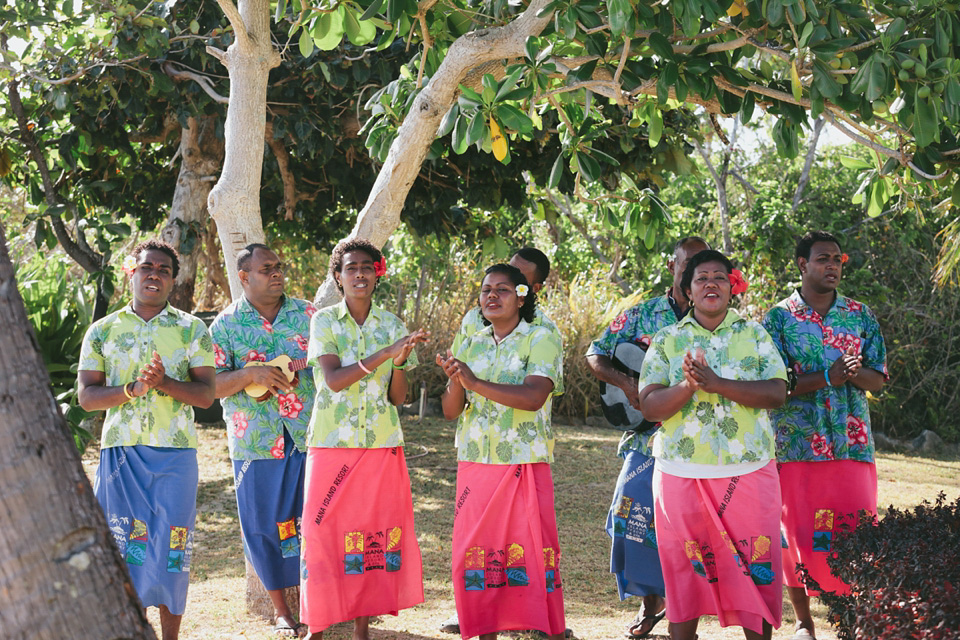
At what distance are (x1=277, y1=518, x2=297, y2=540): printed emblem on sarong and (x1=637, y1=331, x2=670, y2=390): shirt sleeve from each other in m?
1.87

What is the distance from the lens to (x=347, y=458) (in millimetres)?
4242

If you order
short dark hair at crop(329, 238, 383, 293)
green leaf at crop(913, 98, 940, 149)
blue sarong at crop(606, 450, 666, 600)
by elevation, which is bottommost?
blue sarong at crop(606, 450, 666, 600)

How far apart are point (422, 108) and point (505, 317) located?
1195mm

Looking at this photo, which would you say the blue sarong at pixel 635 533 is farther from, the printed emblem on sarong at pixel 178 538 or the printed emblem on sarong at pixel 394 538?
the printed emblem on sarong at pixel 178 538

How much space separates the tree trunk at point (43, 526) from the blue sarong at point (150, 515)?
7.30 feet

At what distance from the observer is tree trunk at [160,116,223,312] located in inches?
291

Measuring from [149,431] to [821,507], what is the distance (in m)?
3.18

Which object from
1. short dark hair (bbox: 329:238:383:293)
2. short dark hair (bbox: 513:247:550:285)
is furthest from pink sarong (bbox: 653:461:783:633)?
short dark hair (bbox: 329:238:383:293)

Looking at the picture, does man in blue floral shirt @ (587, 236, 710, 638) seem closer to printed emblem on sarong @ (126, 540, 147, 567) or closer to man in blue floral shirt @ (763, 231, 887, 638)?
man in blue floral shirt @ (763, 231, 887, 638)

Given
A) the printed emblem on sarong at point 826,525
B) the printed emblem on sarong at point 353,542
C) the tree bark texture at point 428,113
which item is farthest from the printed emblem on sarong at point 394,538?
the printed emblem on sarong at point 826,525

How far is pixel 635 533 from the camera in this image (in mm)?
4766

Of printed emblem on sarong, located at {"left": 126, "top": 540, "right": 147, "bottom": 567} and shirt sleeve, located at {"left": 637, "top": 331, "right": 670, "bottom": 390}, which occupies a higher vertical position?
shirt sleeve, located at {"left": 637, "top": 331, "right": 670, "bottom": 390}

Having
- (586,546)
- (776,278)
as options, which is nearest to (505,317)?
(586,546)

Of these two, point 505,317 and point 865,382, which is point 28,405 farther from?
point 865,382
